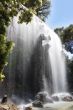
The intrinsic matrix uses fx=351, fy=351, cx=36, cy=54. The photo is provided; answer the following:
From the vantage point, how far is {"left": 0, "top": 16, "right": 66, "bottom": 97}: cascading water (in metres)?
35.8

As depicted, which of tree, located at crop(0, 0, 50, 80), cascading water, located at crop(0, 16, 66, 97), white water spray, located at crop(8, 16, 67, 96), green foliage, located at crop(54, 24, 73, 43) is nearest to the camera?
tree, located at crop(0, 0, 50, 80)

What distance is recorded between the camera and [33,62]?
125 feet

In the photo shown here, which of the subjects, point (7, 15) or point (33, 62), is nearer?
point (7, 15)

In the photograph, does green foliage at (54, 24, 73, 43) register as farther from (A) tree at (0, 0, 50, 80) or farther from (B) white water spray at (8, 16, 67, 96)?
(A) tree at (0, 0, 50, 80)

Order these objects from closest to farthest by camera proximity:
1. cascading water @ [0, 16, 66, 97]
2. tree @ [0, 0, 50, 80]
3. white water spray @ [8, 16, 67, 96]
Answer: tree @ [0, 0, 50, 80] → cascading water @ [0, 16, 66, 97] → white water spray @ [8, 16, 67, 96]

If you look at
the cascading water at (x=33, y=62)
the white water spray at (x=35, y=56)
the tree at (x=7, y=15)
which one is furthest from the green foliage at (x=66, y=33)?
the tree at (x=7, y=15)

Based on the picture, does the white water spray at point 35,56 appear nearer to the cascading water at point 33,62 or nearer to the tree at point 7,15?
the cascading water at point 33,62

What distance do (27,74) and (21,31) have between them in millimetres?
4735

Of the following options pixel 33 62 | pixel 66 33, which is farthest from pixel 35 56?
pixel 66 33

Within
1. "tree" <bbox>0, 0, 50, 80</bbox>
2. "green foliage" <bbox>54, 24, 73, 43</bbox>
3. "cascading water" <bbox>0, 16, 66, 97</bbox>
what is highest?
"green foliage" <bbox>54, 24, 73, 43</bbox>

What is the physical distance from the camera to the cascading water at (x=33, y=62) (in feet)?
118

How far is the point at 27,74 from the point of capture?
3750 centimetres

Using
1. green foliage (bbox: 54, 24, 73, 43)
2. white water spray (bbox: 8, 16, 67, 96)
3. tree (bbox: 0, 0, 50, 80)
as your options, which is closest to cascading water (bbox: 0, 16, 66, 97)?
white water spray (bbox: 8, 16, 67, 96)

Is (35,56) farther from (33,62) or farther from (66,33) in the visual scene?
(66,33)
